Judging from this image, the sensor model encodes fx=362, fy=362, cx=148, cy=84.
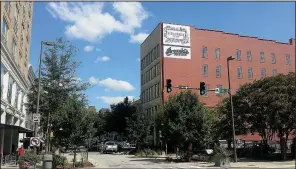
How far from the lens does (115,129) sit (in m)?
76.6

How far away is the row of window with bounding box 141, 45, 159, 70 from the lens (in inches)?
2495

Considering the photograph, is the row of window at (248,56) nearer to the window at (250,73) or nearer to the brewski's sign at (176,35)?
the window at (250,73)

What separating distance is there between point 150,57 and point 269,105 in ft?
123

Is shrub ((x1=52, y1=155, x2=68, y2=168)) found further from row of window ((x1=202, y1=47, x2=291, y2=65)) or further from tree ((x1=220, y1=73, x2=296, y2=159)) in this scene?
row of window ((x1=202, y1=47, x2=291, y2=65))

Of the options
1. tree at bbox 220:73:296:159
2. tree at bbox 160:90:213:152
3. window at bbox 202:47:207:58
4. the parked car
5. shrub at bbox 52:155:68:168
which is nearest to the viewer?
shrub at bbox 52:155:68:168

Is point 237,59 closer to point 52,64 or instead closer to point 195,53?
point 195,53

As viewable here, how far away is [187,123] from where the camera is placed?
33.2 m

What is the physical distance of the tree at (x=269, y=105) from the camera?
3145cm

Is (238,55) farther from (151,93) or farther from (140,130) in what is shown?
(140,130)

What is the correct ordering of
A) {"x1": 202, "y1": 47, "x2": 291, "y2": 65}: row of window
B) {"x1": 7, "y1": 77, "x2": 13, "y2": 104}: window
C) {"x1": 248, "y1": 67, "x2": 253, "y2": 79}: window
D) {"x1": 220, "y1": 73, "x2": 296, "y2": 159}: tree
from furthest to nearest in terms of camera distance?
{"x1": 248, "y1": 67, "x2": 253, "y2": 79}: window → {"x1": 202, "y1": 47, "x2": 291, "y2": 65}: row of window → {"x1": 7, "y1": 77, "x2": 13, "y2": 104}: window → {"x1": 220, "y1": 73, "x2": 296, "y2": 159}: tree

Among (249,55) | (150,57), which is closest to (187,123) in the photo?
(150,57)

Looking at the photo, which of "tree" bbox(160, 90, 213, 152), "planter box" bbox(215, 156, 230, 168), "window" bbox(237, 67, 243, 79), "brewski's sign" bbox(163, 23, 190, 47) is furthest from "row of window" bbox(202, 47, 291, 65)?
"planter box" bbox(215, 156, 230, 168)

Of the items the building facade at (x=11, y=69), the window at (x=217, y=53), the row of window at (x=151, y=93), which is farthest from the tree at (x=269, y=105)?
the window at (x=217, y=53)

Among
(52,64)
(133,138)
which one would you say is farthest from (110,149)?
(52,64)
